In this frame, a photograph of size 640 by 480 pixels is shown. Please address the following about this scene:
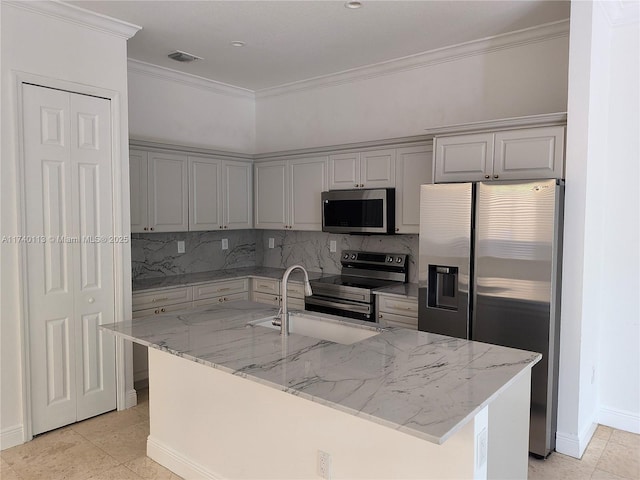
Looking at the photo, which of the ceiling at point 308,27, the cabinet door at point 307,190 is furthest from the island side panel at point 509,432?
the cabinet door at point 307,190

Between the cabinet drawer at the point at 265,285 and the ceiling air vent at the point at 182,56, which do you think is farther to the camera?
the cabinet drawer at the point at 265,285

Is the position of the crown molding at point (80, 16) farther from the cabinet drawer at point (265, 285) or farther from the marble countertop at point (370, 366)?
the cabinet drawer at point (265, 285)

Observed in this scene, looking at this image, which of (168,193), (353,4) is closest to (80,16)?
(168,193)

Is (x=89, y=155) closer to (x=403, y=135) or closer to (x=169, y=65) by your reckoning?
(x=169, y=65)

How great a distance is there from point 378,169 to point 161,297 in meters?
2.25

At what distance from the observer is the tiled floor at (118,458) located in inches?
114

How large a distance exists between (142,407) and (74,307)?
0.98m

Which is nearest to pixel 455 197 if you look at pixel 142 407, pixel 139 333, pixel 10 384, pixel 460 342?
pixel 460 342

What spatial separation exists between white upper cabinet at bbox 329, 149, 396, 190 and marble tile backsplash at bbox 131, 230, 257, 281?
4.86ft

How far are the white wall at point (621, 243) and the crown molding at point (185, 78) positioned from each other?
3.65 metres

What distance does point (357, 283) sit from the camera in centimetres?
446

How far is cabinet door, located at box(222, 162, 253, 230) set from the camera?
5.20 meters

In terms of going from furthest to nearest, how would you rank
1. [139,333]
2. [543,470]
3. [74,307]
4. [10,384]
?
[74,307] → [10,384] → [543,470] → [139,333]

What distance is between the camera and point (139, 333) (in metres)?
2.60
